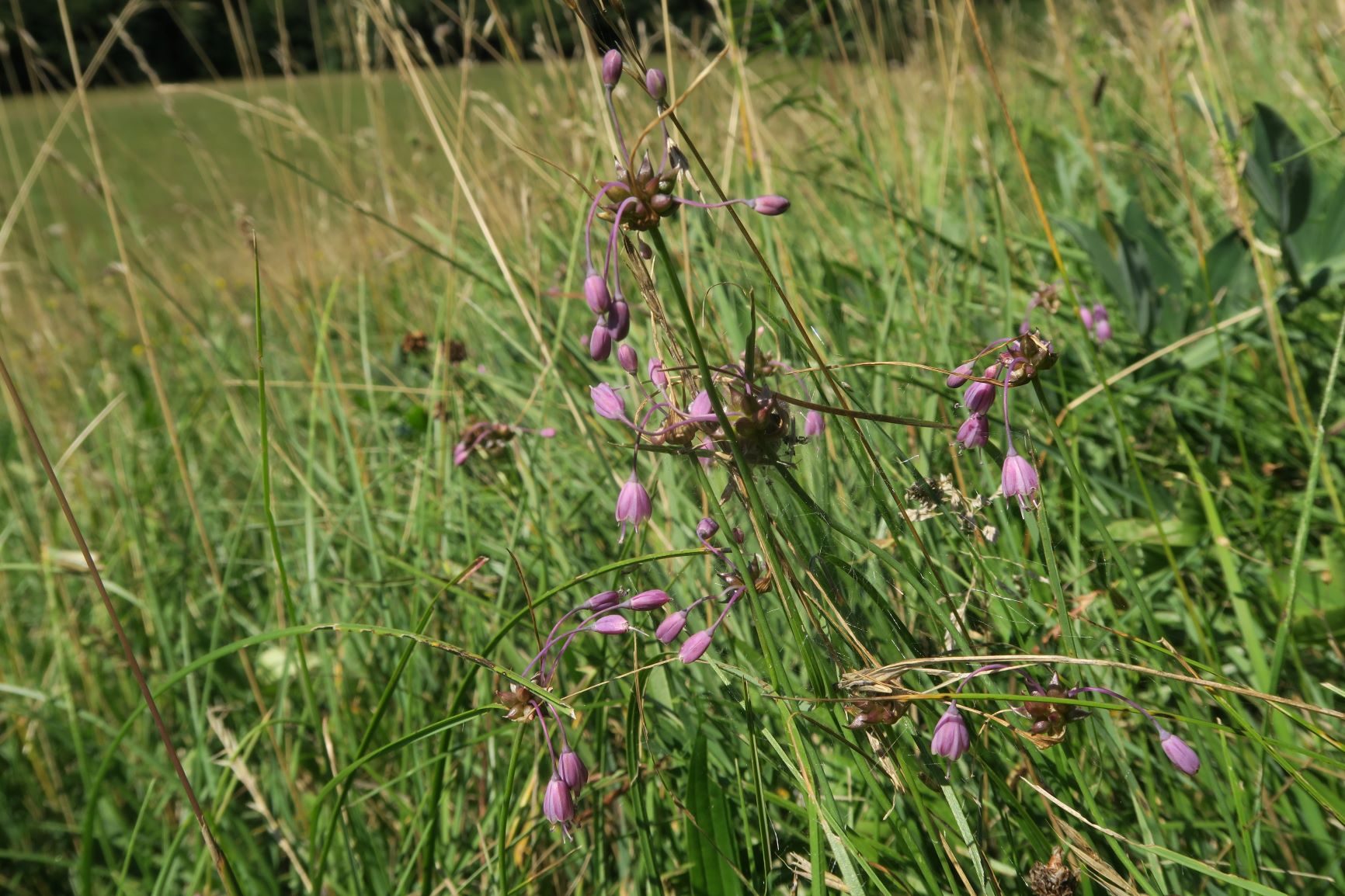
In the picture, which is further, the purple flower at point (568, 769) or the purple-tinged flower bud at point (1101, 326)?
the purple-tinged flower bud at point (1101, 326)

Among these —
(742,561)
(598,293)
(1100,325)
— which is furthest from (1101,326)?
(598,293)

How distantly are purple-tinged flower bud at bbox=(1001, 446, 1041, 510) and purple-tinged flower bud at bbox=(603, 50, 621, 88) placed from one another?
1.14ft

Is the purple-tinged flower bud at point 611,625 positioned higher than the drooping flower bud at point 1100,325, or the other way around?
the purple-tinged flower bud at point 611,625

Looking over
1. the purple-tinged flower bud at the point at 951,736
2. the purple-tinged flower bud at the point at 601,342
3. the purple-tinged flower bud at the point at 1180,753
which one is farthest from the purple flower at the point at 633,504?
the purple-tinged flower bud at the point at 1180,753

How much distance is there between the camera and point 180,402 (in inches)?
121

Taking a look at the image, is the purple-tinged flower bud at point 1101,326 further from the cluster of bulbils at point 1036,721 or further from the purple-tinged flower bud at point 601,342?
the purple-tinged flower bud at point 601,342

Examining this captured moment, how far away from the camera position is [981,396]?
63 centimetres

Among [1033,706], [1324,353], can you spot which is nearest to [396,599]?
[1033,706]

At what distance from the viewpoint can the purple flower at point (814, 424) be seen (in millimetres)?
690

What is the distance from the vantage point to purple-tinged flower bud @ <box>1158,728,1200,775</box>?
2.13 ft

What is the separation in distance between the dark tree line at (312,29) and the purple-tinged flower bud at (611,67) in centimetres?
2

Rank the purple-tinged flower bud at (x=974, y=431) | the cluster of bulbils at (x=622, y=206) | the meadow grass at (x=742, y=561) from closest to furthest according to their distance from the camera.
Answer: the cluster of bulbils at (x=622, y=206) < the purple-tinged flower bud at (x=974, y=431) < the meadow grass at (x=742, y=561)

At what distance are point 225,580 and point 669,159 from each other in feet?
3.73

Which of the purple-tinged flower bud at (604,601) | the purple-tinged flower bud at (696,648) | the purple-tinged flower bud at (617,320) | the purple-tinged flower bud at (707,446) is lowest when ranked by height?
the purple-tinged flower bud at (696,648)
